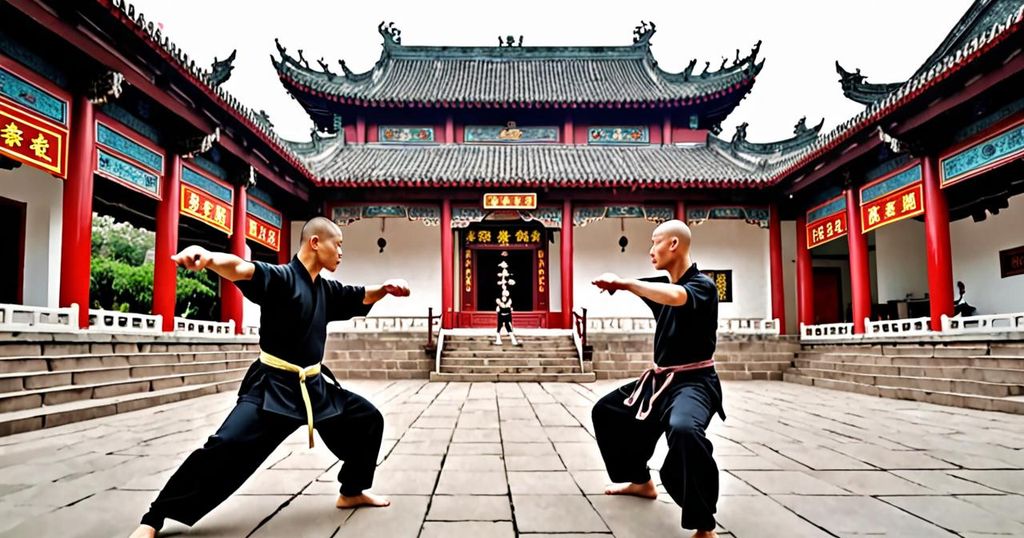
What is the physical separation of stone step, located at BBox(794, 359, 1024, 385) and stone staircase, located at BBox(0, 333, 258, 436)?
9.11 meters

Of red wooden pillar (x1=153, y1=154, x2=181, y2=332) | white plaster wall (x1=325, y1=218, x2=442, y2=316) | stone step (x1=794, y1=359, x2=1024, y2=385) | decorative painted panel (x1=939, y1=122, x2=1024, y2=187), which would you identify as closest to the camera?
stone step (x1=794, y1=359, x2=1024, y2=385)

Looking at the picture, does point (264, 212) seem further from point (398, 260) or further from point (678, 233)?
point (678, 233)

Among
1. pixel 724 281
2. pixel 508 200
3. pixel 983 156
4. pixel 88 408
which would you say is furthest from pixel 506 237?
pixel 88 408

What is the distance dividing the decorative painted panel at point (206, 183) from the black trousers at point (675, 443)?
836 cm

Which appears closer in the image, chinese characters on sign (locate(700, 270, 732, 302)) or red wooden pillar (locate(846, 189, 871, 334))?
red wooden pillar (locate(846, 189, 871, 334))

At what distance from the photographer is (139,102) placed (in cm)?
786

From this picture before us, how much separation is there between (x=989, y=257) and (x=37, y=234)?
51.3 feet

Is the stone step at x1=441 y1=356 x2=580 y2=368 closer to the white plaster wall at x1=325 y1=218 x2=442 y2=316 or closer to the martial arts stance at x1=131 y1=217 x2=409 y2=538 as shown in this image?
the white plaster wall at x1=325 y1=218 x2=442 y2=316

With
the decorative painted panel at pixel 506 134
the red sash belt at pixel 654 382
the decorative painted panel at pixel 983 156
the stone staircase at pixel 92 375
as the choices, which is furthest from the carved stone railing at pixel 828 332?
the stone staircase at pixel 92 375

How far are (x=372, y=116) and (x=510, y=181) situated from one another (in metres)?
5.13

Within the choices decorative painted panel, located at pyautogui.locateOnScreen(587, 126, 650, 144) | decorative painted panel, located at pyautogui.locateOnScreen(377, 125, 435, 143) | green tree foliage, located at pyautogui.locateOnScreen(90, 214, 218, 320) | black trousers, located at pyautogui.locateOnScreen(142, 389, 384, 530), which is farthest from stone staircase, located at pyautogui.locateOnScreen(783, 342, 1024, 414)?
green tree foliage, located at pyautogui.locateOnScreen(90, 214, 218, 320)

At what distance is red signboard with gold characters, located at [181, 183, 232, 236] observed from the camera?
29.6ft

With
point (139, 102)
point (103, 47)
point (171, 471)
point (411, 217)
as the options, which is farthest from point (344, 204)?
point (171, 471)

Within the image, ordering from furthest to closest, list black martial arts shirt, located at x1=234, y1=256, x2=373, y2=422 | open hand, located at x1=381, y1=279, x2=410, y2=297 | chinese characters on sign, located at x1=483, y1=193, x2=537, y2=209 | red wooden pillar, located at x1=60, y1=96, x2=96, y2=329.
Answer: chinese characters on sign, located at x1=483, y1=193, x2=537, y2=209 → red wooden pillar, located at x1=60, y1=96, x2=96, y2=329 → open hand, located at x1=381, y1=279, x2=410, y2=297 → black martial arts shirt, located at x1=234, y1=256, x2=373, y2=422
